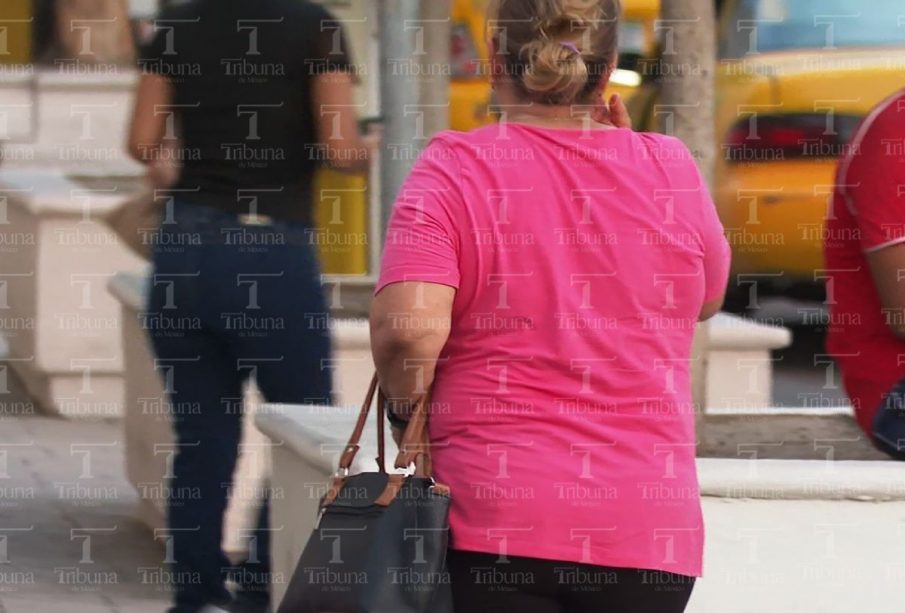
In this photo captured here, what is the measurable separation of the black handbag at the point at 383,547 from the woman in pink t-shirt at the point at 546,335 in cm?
5

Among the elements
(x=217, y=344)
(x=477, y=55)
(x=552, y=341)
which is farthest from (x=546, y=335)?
(x=477, y=55)

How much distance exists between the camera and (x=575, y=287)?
8.20ft

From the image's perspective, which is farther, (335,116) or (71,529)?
(71,529)

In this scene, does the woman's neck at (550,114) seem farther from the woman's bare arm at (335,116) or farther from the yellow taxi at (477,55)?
the yellow taxi at (477,55)

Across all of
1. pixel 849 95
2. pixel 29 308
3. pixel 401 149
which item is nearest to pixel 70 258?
pixel 29 308

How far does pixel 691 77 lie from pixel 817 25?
15.6ft

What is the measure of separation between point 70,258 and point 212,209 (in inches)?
161

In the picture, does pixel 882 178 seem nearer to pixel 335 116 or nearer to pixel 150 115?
pixel 335 116

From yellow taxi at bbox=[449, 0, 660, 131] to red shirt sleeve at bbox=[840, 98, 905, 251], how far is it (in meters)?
7.96

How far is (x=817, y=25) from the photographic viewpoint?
1010 cm

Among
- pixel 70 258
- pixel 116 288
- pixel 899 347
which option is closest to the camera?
pixel 899 347

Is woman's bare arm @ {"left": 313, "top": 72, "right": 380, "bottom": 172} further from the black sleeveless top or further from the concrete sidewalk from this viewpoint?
the concrete sidewalk

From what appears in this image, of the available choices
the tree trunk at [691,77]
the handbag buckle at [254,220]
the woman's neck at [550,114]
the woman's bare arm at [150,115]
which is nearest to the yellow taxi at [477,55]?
the tree trunk at [691,77]

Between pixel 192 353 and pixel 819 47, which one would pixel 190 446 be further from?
pixel 819 47
